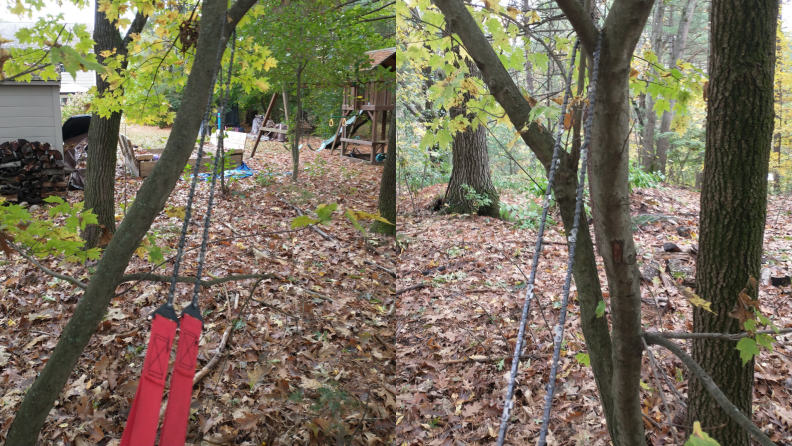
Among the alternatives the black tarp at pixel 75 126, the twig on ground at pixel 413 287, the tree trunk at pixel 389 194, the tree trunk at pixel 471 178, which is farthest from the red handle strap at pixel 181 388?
the black tarp at pixel 75 126

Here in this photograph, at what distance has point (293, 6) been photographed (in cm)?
775

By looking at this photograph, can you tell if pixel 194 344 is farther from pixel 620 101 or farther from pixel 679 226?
pixel 679 226

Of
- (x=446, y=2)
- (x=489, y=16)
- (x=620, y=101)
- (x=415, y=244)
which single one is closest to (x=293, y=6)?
(x=415, y=244)

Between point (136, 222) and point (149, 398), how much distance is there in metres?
0.59

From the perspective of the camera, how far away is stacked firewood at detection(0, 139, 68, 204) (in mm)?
6926

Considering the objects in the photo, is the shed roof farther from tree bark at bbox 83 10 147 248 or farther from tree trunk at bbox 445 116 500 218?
tree bark at bbox 83 10 147 248

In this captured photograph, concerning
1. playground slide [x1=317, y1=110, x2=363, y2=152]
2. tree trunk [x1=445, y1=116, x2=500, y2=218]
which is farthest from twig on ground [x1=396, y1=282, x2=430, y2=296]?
playground slide [x1=317, y1=110, x2=363, y2=152]

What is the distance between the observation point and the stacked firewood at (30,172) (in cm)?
693

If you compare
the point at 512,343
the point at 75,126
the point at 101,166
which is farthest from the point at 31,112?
the point at 512,343

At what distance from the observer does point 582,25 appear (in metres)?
1.39

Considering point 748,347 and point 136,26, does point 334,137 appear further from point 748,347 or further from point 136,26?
point 748,347

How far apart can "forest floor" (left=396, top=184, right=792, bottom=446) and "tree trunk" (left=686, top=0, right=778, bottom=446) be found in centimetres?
36

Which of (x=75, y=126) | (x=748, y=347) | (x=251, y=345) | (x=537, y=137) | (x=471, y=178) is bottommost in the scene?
(x=251, y=345)

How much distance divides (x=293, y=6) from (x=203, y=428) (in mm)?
6838
